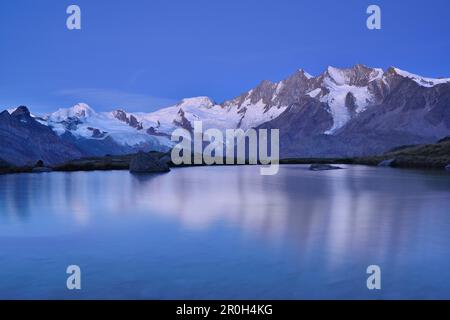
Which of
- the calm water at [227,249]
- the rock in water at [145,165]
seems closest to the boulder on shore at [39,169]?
the rock in water at [145,165]

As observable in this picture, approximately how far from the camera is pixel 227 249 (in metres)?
16.7

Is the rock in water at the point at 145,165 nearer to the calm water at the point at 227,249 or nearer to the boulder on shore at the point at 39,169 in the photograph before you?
the boulder on shore at the point at 39,169

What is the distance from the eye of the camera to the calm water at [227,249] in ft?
39.9

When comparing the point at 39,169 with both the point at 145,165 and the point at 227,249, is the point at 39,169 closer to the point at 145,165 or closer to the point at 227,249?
the point at 145,165

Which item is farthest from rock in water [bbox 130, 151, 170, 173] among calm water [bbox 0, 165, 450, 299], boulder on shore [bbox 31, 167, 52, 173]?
calm water [bbox 0, 165, 450, 299]

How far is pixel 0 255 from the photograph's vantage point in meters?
16.3

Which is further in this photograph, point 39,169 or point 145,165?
point 39,169

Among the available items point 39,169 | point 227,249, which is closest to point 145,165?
point 39,169

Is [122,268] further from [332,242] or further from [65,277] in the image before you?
[332,242]

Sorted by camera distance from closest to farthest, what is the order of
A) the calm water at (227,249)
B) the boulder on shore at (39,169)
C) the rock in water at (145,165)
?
the calm water at (227,249) < the rock in water at (145,165) < the boulder on shore at (39,169)

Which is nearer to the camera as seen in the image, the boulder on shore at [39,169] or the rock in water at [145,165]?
the rock in water at [145,165]

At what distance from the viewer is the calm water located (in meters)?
12.2

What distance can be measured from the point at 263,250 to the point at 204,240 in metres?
3.11

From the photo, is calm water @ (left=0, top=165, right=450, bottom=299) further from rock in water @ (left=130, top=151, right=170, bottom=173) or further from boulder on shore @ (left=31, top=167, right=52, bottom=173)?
boulder on shore @ (left=31, top=167, right=52, bottom=173)
